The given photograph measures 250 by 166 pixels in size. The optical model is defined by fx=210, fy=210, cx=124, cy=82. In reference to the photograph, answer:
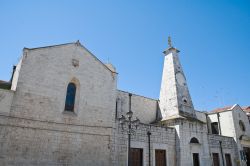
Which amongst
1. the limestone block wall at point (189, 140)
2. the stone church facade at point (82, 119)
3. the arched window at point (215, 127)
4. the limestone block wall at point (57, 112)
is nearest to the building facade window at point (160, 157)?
the stone church facade at point (82, 119)

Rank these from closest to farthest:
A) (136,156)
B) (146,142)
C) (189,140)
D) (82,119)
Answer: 1. (82,119)
2. (136,156)
3. (146,142)
4. (189,140)

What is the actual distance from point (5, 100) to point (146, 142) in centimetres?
1056

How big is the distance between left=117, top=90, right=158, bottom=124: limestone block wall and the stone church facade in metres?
0.10

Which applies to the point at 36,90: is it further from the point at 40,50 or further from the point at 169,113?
the point at 169,113

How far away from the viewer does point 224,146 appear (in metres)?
23.4

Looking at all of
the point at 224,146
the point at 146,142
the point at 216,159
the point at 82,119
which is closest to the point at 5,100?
the point at 82,119

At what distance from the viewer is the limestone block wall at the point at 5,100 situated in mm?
12055

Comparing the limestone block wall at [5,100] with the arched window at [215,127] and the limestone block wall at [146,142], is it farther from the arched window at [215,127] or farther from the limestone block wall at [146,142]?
the arched window at [215,127]

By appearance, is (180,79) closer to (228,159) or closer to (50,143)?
(228,159)

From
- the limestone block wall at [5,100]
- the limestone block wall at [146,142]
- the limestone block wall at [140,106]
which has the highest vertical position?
the limestone block wall at [140,106]

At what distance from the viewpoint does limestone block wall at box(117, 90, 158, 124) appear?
2016cm

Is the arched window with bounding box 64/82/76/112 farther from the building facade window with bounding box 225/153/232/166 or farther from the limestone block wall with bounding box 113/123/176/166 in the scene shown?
the building facade window with bounding box 225/153/232/166

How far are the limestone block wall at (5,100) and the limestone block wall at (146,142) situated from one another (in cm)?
743

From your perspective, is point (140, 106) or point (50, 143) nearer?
point (50, 143)
